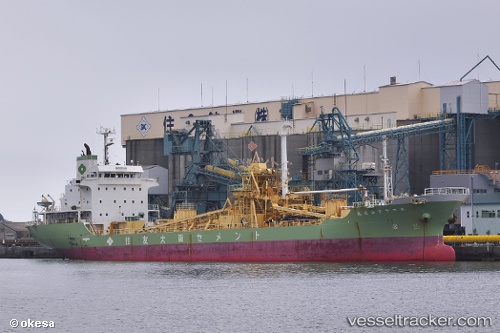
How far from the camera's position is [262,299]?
4312 cm

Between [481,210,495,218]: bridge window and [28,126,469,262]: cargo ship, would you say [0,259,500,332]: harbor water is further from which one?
[481,210,495,218]: bridge window

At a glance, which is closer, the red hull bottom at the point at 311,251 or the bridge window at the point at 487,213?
the red hull bottom at the point at 311,251

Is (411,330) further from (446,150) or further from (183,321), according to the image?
(446,150)

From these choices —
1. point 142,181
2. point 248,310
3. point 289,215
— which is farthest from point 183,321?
point 142,181

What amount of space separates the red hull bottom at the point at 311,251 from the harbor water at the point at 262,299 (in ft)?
3.47

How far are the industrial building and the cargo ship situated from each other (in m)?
6.05

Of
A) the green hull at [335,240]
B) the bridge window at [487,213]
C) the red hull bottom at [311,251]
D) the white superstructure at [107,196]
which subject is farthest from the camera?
the white superstructure at [107,196]

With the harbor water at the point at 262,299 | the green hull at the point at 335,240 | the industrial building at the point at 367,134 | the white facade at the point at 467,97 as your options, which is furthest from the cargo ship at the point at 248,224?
the white facade at the point at 467,97

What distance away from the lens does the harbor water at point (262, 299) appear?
36875 mm

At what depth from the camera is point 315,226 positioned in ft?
199

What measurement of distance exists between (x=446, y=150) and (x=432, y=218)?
26.0 metres

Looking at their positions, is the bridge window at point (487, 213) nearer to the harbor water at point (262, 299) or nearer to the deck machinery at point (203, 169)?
the harbor water at point (262, 299)

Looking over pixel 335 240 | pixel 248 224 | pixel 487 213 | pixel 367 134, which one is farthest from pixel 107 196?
pixel 487 213

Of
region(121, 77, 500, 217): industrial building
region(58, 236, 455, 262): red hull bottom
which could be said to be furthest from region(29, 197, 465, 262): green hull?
region(121, 77, 500, 217): industrial building
